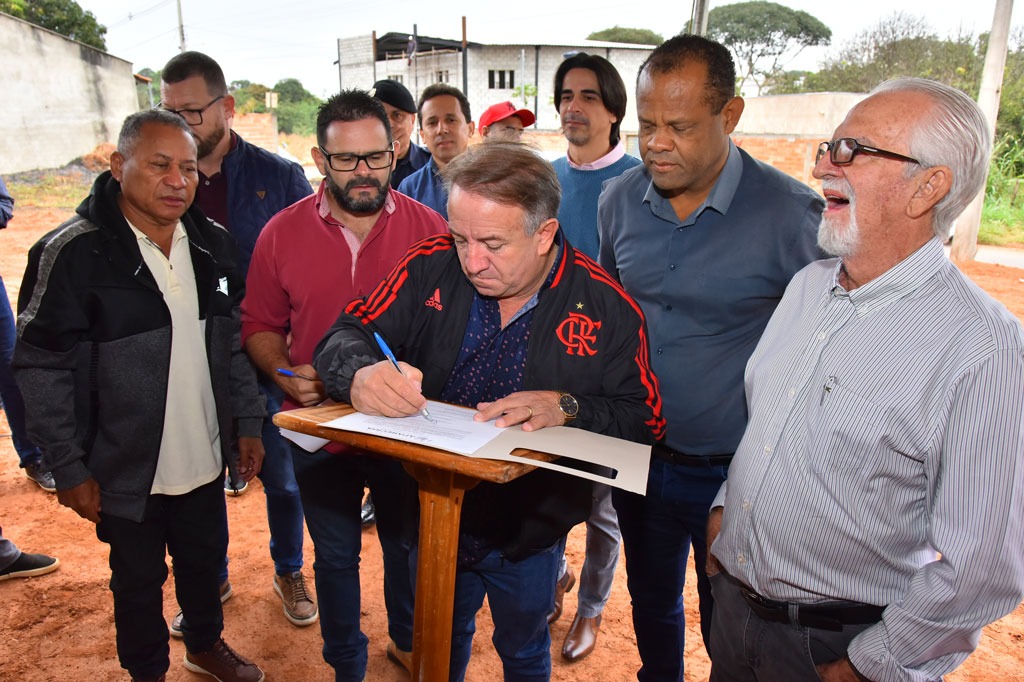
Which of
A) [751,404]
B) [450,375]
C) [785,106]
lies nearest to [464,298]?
[450,375]

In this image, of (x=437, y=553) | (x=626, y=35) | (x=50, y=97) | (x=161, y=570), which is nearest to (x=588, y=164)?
(x=437, y=553)

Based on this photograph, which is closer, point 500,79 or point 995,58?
point 995,58

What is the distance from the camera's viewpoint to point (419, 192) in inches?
168

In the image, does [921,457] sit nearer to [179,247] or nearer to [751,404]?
[751,404]

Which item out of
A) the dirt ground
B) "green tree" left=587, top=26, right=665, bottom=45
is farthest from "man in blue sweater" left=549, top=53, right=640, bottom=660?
"green tree" left=587, top=26, right=665, bottom=45

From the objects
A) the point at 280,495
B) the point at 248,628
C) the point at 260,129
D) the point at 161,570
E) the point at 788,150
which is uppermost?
the point at 260,129

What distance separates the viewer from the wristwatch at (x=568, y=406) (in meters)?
1.74

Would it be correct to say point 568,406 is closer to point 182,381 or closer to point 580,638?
point 182,381

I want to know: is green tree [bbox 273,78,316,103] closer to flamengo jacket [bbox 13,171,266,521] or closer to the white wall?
the white wall

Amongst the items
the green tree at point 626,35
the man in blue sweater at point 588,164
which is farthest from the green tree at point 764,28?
the man in blue sweater at point 588,164

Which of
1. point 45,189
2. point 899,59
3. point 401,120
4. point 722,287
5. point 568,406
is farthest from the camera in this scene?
point 899,59

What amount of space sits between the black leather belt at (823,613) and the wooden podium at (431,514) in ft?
2.53

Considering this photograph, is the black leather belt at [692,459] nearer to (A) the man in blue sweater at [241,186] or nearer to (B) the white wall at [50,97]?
(A) the man in blue sweater at [241,186]

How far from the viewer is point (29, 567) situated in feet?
12.5
